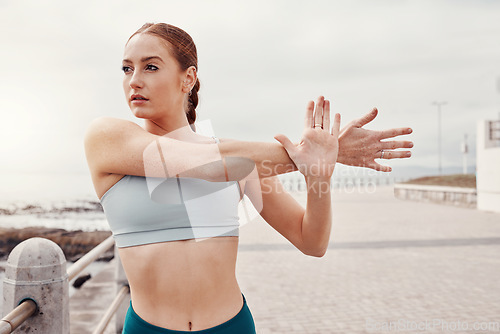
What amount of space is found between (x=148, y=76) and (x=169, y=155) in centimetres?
27

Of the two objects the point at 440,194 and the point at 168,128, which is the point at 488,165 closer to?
the point at 440,194

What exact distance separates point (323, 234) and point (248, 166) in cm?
41

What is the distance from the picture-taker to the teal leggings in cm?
147

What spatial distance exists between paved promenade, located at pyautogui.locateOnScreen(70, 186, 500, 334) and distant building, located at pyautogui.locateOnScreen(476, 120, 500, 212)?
6615mm

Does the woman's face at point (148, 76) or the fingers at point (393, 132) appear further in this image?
the fingers at point (393, 132)

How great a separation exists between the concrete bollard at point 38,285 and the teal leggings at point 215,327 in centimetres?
62

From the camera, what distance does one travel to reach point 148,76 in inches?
59.2

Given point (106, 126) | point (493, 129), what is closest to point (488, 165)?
point (493, 129)

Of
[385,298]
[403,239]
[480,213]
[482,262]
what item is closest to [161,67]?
[385,298]

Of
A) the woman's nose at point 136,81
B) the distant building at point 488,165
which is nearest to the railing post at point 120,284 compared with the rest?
the woman's nose at point 136,81

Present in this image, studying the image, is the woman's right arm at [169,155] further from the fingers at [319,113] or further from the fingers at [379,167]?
the fingers at [379,167]

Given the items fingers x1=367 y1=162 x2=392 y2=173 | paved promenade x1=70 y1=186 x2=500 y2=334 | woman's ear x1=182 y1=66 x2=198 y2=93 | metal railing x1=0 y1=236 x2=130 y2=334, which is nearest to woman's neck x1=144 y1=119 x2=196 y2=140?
woman's ear x1=182 y1=66 x2=198 y2=93

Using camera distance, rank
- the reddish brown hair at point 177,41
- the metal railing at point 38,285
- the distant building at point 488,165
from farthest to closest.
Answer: the distant building at point 488,165
the metal railing at point 38,285
the reddish brown hair at point 177,41

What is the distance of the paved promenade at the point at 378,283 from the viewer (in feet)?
18.6
